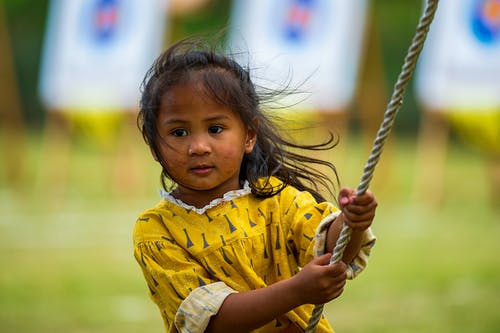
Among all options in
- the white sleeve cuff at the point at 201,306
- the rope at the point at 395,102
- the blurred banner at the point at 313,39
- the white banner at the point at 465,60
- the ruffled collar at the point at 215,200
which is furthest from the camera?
the blurred banner at the point at 313,39

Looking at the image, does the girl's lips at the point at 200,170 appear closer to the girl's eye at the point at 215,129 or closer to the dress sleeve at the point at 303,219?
the girl's eye at the point at 215,129

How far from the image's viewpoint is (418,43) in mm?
1706

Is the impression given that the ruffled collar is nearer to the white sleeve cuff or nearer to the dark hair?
the dark hair

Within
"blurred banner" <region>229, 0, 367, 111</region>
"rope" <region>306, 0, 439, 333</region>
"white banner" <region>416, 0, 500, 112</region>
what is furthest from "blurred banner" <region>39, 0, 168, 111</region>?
"rope" <region>306, 0, 439, 333</region>

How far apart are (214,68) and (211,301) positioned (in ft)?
1.58

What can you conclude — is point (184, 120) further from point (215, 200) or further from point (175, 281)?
point (175, 281)

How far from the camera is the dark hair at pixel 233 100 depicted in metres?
1.96

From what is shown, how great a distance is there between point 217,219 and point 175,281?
0.15 meters

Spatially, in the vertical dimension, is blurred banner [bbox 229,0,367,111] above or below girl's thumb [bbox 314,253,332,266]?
above

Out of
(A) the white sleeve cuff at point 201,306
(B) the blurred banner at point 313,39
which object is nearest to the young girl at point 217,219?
(A) the white sleeve cuff at point 201,306

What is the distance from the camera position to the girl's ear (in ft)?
6.69

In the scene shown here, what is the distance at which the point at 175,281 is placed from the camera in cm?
191

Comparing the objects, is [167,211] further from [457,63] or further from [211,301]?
[457,63]

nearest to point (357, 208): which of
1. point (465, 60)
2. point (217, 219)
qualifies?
point (217, 219)
